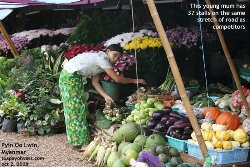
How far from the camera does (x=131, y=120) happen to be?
20.2 feet

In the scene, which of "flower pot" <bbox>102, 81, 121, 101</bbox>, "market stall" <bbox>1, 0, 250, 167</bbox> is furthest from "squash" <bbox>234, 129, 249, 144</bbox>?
"flower pot" <bbox>102, 81, 121, 101</bbox>

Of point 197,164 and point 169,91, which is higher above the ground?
point 169,91

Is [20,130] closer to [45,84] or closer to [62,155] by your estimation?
[45,84]

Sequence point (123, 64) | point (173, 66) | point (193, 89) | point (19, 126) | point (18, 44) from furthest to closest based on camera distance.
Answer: point (18, 44) < point (19, 126) < point (123, 64) < point (193, 89) < point (173, 66)

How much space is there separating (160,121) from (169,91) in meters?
1.73

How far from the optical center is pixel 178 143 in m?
4.80

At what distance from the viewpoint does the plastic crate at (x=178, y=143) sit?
15.5 ft

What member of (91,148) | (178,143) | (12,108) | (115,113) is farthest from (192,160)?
(12,108)

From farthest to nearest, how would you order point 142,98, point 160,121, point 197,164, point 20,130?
point 20,130 < point 142,98 < point 160,121 < point 197,164

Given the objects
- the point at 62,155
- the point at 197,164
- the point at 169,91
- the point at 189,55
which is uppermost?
the point at 189,55

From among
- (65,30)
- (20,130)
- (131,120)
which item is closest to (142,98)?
(131,120)

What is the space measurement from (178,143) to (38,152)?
2.89 metres

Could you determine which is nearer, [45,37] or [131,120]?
[131,120]

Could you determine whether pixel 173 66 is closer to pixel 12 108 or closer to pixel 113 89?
pixel 113 89
